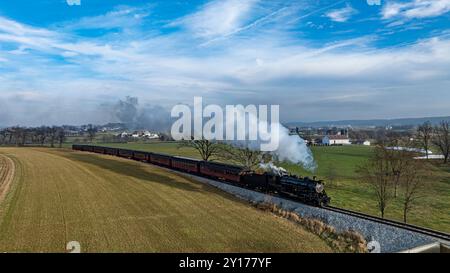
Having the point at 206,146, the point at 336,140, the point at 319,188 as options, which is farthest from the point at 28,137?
the point at 319,188

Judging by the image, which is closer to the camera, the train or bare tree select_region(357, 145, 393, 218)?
the train

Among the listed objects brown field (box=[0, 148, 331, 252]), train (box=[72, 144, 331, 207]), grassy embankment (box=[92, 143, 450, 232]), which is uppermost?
train (box=[72, 144, 331, 207])

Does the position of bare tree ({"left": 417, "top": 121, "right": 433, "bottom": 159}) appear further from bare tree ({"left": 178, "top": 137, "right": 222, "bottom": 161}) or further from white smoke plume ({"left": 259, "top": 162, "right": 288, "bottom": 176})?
white smoke plume ({"left": 259, "top": 162, "right": 288, "bottom": 176})

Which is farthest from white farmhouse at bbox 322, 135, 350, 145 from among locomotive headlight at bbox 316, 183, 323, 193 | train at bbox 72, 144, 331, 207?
locomotive headlight at bbox 316, 183, 323, 193

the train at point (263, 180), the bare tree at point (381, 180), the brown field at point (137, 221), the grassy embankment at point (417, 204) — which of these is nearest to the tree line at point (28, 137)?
the train at point (263, 180)
